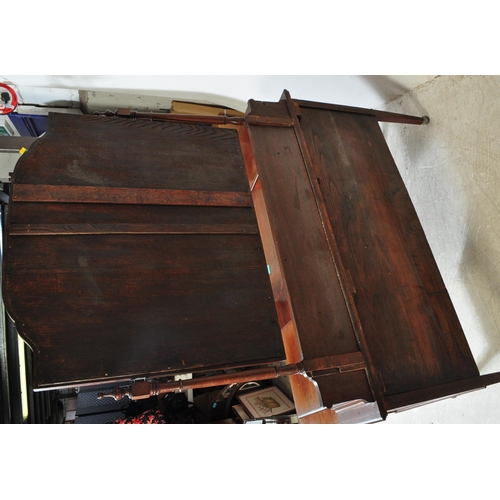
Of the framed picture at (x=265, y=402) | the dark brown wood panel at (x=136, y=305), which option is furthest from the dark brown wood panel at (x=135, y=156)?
the framed picture at (x=265, y=402)

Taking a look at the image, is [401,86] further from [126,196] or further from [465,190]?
[126,196]

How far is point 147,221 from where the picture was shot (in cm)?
143

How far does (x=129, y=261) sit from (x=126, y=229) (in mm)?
124

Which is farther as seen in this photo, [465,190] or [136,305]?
[465,190]

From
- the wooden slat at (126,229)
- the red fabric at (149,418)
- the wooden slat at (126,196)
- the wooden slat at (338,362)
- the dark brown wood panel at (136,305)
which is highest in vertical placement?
the wooden slat at (126,196)

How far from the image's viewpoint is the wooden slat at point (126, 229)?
4.21 ft

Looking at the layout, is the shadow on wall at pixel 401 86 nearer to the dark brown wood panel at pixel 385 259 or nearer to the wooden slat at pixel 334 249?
the dark brown wood panel at pixel 385 259

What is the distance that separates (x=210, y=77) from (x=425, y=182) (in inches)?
63.4

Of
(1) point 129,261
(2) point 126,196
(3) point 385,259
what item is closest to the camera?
(1) point 129,261

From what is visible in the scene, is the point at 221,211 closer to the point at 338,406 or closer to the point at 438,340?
the point at 338,406

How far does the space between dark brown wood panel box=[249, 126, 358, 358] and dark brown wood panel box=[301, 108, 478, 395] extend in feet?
0.37

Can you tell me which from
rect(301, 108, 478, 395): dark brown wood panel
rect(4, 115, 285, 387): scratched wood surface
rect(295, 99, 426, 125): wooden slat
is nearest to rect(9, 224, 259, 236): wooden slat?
rect(4, 115, 285, 387): scratched wood surface

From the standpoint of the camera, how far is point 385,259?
171 cm

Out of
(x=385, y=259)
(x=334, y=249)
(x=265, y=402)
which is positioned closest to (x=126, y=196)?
(x=334, y=249)
